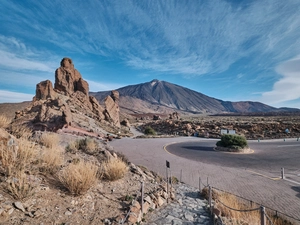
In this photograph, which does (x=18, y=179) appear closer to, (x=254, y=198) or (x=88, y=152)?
(x=88, y=152)

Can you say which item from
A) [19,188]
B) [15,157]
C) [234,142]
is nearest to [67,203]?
[19,188]

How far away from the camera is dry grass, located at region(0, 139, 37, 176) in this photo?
12.6ft

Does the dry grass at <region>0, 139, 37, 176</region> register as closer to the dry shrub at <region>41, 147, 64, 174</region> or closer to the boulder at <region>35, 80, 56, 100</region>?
the dry shrub at <region>41, 147, 64, 174</region>

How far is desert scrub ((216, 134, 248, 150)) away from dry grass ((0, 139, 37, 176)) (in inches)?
595

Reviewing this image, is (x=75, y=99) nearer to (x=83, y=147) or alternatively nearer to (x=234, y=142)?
(x=83, y=147)

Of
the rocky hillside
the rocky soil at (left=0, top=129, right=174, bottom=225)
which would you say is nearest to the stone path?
the rocky soil at (left=0, top=129, right=174, bottom=225)

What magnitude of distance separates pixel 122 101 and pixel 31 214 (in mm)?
191622

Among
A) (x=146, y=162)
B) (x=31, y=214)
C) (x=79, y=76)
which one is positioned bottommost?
(x=146, y=162)

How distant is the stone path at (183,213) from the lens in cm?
415

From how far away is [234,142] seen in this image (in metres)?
15.3

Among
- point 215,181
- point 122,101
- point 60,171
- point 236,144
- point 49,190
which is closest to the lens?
point 49,190

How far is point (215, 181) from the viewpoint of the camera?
7473 millimetres

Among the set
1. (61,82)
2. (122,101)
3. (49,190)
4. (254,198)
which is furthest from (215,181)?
(122,101)

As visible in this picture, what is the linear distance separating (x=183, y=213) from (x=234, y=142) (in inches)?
499
